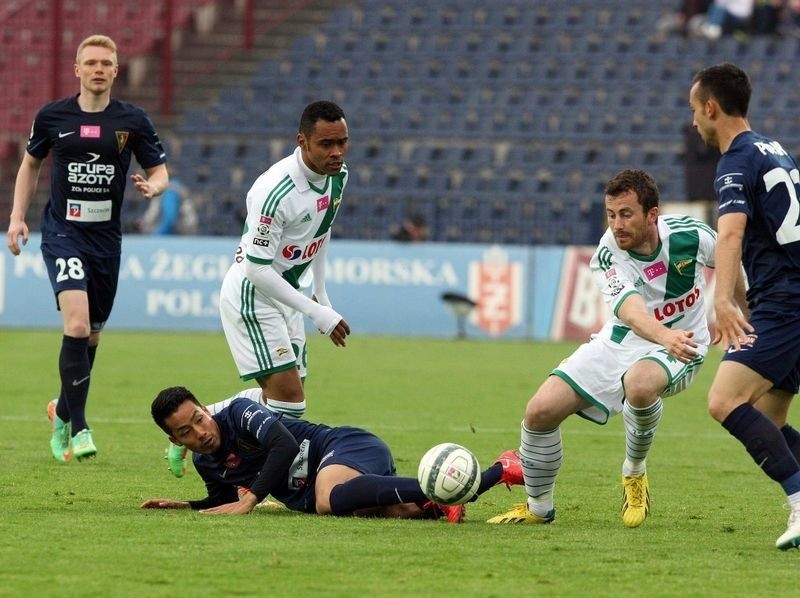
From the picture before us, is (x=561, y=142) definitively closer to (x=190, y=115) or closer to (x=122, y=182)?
(x=190, y=115)

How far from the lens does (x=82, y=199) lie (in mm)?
9273

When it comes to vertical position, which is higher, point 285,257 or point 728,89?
point 728,89

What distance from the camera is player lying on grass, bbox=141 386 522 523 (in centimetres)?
692

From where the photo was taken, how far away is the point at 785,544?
6129 millimetres

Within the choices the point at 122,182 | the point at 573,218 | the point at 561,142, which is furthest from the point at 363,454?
the point at 561,142

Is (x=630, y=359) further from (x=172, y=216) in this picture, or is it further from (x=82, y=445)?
(x=172, y=216)

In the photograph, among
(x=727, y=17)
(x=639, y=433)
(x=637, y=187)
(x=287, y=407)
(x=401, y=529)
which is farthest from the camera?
(x=727, y=17)

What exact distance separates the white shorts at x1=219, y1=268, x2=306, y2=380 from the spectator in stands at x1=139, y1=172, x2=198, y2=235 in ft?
52.2

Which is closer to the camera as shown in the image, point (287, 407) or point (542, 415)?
point (542, 415)

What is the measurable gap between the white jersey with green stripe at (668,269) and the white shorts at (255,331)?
5.92 ft

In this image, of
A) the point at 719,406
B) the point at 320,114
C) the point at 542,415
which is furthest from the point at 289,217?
the point at 719,406

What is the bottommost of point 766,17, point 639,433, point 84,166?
point 639,433

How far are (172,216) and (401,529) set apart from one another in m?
17.9

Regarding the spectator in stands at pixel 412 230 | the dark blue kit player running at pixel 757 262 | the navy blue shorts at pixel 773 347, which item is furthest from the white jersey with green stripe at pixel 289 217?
the spectator in stands at pixel 412 230
